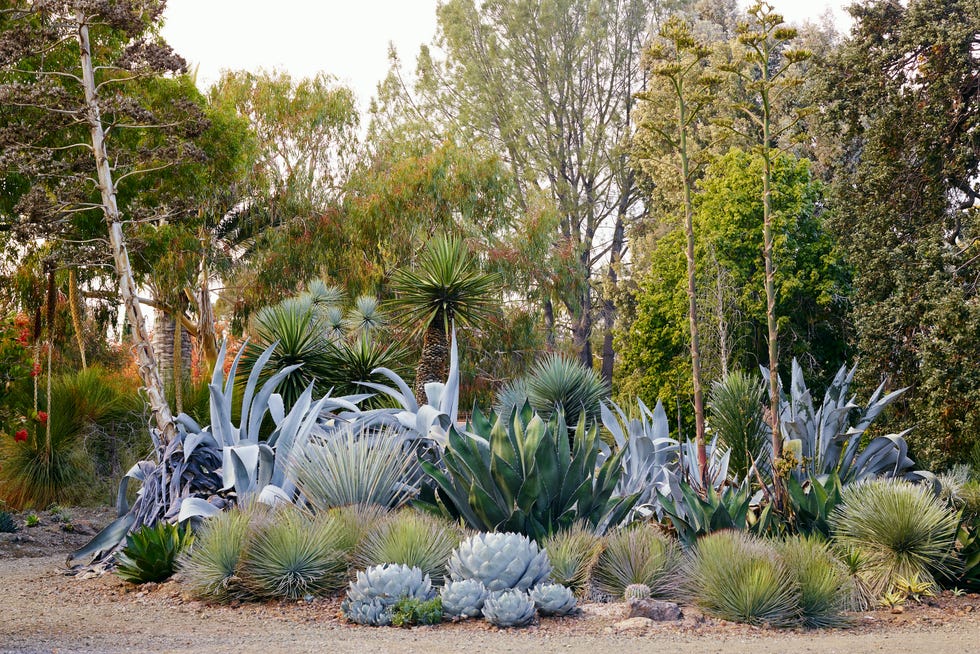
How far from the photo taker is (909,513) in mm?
6617

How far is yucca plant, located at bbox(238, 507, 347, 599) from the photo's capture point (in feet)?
20.1

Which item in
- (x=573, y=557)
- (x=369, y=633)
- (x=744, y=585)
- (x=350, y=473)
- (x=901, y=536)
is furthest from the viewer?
(x=350, y=473)

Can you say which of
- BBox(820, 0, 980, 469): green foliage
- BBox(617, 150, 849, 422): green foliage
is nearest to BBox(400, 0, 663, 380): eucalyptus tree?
BBox(617, 150, 849, 422): green foliage

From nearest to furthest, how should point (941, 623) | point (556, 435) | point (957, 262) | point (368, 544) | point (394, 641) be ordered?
point (394, 641) < point (941, 623) < point (368, 544) < point (556, 435) < point (957, 262)

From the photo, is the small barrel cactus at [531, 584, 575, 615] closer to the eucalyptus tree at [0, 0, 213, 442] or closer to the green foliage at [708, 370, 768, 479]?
the eucalyptus tree at [0, 0, 213, 442]

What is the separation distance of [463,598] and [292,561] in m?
1.23

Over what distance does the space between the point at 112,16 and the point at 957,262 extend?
41.1ft

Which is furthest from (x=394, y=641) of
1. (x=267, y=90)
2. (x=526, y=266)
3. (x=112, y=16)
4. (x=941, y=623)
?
(x=267, y=90)

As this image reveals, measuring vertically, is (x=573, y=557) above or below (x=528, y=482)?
below

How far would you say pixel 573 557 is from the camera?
6258 mm

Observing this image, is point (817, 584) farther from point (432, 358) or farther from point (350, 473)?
point (432, 358)

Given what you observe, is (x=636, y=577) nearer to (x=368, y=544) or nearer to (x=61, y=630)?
(x=368, y=544)

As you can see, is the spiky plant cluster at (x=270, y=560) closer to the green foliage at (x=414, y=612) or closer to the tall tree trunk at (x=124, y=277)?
the green foliage at (x=414, y=612)

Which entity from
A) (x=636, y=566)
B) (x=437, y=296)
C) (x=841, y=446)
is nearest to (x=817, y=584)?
(x=636, y=566)
